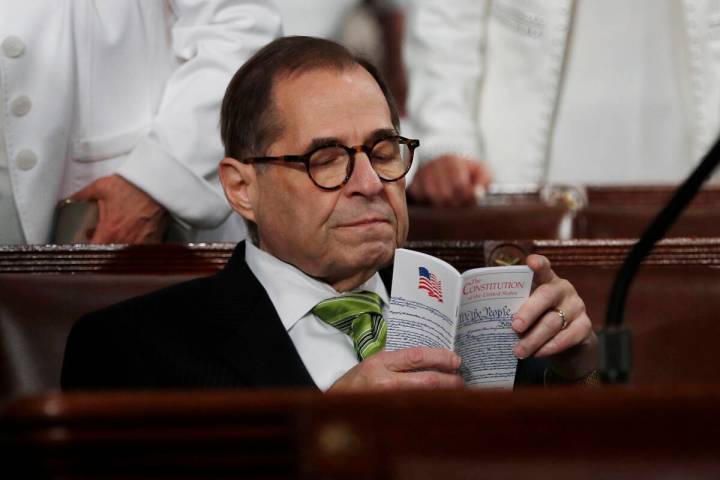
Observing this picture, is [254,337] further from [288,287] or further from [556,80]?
[556,80]

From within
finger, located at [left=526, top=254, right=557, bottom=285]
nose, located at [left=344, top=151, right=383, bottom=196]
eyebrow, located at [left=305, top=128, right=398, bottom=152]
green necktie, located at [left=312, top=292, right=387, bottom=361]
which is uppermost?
eyebrow, located at [left=305, top=128, right=398, bottom=152]

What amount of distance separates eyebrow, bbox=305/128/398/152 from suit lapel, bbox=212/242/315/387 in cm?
Result: 22

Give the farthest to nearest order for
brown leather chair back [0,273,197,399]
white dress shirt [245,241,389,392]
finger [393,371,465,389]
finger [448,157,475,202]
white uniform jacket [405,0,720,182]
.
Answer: white uniform jacket [405,0,720,182]
finger [448,157,475,202]
brown leather chair back [0,273,197,399]
white dress shirt [245,241,389,392]
finger [393,371,465,389]

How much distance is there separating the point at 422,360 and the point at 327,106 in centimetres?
52

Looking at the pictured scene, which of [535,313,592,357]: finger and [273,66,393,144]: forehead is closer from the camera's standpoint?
[535,313,592,357]: finger

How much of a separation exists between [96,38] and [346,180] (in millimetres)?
737

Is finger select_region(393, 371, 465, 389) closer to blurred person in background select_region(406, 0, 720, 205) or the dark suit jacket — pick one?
the dark suit jacket

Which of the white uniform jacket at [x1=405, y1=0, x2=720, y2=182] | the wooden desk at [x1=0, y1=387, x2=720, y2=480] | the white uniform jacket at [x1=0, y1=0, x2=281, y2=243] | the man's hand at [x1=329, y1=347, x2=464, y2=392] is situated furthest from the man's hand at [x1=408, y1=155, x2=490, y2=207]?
the wooden desk at [x1=0, y1=387, x2=720, y2=480]

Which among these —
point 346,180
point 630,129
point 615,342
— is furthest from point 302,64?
point 630,129

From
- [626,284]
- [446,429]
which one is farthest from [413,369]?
[446,429]

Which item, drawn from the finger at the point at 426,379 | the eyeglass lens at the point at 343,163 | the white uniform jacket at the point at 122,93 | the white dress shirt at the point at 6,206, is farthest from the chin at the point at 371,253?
the white dress shirt at the point at 6,206

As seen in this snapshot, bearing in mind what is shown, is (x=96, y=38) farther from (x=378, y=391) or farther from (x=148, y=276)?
(x=378, y=391)

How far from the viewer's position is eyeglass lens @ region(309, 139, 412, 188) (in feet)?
6.07

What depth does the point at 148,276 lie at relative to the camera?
203cm
